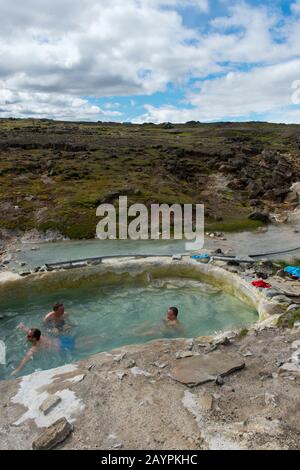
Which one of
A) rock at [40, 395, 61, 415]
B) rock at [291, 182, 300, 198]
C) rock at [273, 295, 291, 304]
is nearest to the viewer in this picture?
rock at [40, 395, 61, 415]

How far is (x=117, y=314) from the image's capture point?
15.6 meters

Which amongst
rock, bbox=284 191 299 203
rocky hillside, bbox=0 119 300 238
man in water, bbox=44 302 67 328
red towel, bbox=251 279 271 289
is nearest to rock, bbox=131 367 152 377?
man in water, bbox=44 302 67 328

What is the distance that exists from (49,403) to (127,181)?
1251 inches

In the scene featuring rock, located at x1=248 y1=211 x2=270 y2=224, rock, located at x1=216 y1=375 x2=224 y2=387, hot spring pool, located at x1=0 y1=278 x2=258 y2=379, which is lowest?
hot spring pool, located at x1=0 y1=278 x2=258 y2=379

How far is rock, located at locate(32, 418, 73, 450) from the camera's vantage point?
6891mm

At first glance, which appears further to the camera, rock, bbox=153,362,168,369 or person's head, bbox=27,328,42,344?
person's head, bbox=27,328,42,344

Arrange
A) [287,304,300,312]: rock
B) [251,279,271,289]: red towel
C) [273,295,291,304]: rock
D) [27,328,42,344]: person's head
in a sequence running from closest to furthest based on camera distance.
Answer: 1. [27,328,42,344]: person's head
2. [287,304,300,312]: rock
3. [273,295,291,304]: rock
4. [251,279,271,289]: red towel

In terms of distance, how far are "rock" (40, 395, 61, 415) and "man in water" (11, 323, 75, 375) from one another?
12.0ft

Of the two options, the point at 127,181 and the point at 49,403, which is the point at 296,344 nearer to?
the point at 49,403

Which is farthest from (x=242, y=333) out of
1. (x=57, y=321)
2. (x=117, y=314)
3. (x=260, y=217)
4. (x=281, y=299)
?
(x=260, y=217)

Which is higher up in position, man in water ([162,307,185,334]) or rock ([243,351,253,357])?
rock ([243,351,253,357])

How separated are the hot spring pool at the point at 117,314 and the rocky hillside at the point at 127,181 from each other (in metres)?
10.9

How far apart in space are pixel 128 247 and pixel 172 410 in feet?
54.7

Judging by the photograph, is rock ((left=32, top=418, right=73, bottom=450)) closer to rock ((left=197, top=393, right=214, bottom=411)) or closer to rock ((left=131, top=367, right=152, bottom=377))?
rock ((left=131, top=367, right=152, bottom=377))
